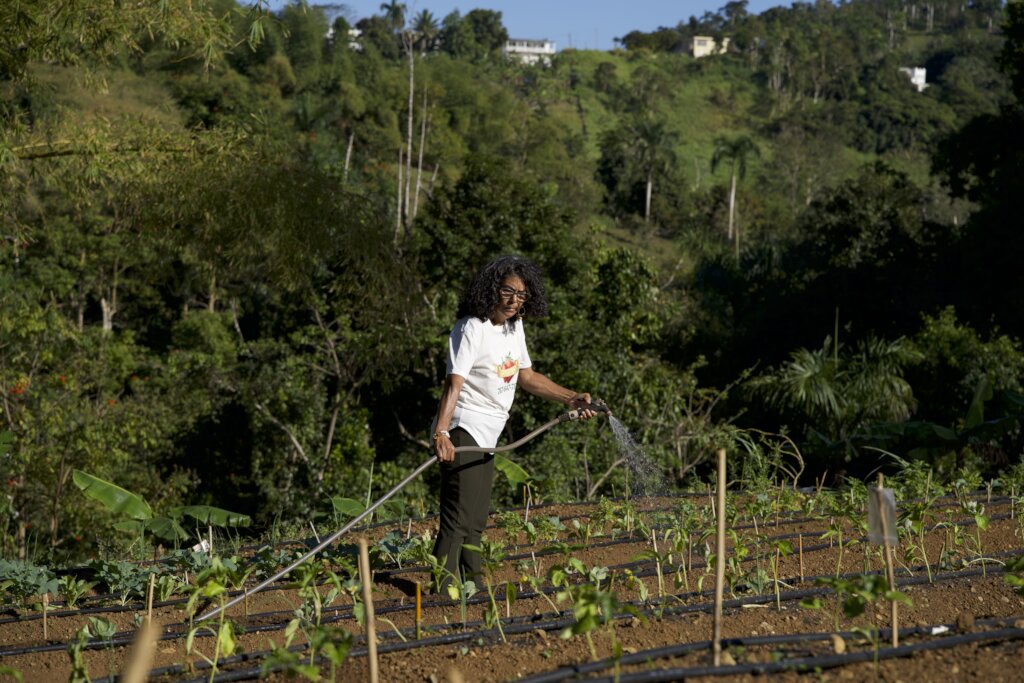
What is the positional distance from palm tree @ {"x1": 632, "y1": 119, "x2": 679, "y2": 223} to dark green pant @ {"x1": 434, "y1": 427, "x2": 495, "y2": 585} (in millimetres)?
36636

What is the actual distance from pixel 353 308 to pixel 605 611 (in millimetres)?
10235

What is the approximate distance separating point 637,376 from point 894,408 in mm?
2883

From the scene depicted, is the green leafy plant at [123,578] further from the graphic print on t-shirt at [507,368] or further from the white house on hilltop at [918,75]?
the white house on hilltop at [918,75]

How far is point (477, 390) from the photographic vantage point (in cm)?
401

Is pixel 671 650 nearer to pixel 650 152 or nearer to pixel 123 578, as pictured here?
pixel 123 578

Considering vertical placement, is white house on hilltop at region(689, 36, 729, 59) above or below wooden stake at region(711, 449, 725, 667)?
above

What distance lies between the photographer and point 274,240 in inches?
414

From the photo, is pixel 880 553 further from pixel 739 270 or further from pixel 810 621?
pixel 739 270

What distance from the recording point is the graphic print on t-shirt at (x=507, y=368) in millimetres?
4008

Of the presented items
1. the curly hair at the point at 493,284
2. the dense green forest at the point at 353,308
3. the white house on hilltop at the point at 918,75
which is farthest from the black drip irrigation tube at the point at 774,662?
the white house on hilltop at the point at 918,75

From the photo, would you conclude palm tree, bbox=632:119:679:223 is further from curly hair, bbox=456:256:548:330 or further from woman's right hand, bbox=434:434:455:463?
woman's right hand, bbox=434:434:455:463

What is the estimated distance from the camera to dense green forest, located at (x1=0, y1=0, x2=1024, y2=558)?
7664mm

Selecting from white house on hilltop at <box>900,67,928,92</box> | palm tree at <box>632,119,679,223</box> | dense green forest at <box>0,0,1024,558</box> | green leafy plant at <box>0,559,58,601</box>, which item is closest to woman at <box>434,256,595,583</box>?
green leafy plant at <box>0,559,58,601</box>

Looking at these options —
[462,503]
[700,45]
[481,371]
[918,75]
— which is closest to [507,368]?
[481,371]
